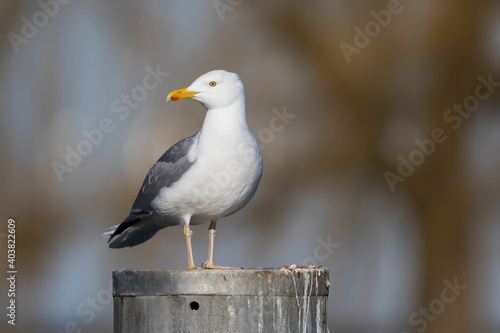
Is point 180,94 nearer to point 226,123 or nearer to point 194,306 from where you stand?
point 226,123

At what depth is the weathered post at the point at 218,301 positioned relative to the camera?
455 centimetres

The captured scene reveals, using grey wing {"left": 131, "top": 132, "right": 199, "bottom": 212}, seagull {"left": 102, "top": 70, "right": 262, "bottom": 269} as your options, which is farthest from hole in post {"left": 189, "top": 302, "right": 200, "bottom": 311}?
grey wing {"left": 131, "top": 132, "right": 199, "bottom": 212}

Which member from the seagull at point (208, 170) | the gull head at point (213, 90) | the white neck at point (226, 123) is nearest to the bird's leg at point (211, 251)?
the seagull at point (208, 170)

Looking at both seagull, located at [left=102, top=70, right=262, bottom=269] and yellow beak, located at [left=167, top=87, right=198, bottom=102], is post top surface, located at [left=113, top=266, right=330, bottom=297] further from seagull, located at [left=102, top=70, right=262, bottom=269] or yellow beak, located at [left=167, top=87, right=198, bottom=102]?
yellow beak, located at [left=167, top=87, right=198, bottom=102]

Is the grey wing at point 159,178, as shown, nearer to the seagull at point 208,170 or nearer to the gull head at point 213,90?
the seagull at point 208,170

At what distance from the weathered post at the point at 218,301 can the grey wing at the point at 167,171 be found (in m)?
1.23

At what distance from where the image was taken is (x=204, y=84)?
19.2 ft

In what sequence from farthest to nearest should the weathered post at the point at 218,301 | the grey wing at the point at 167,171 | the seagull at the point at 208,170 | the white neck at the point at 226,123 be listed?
the grey wing at the point at 167,171 → the white neck at the point at 226,123 → the seagull at the point at 208,170 → the weathered post at the point at 218,301

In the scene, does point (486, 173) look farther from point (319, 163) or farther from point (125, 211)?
point (125, 211)

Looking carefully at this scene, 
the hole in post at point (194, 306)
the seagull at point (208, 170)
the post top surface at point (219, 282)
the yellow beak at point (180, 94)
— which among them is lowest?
the hole in post at point (194, 306)

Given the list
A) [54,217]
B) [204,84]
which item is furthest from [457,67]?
[204,84]

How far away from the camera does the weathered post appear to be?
4.55 m

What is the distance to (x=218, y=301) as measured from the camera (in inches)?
179

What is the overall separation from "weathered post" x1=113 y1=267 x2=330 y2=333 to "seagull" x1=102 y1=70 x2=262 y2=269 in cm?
97
